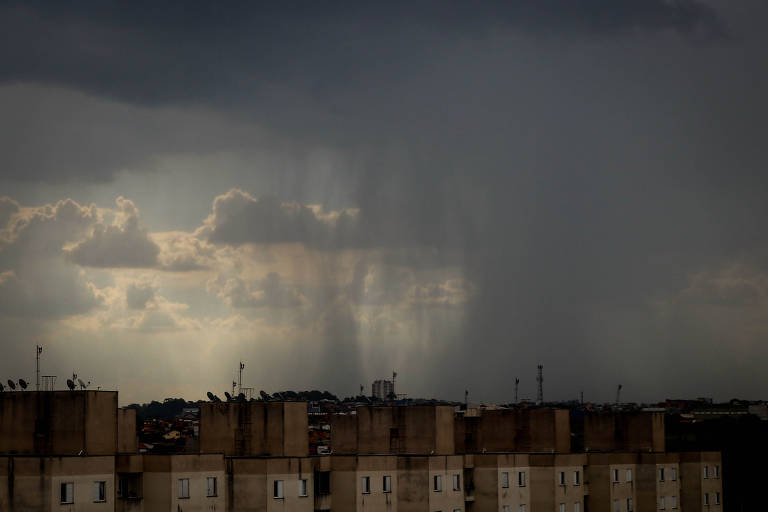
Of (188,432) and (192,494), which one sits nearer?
(192,494)

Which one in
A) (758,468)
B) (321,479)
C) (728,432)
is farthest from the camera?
(728,432)

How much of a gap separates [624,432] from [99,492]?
192 feet

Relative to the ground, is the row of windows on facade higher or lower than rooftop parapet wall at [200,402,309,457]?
lower

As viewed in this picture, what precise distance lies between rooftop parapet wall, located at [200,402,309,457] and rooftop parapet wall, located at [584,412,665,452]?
37.8 metres

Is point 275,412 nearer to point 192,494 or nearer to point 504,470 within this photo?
point 192,494

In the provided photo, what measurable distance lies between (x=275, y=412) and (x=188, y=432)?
85.9 ft

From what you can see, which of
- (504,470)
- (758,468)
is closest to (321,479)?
(504,470)

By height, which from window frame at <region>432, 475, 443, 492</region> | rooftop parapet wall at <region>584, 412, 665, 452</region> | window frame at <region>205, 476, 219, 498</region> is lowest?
window frame at <region>432, 475, 443, 492</region>

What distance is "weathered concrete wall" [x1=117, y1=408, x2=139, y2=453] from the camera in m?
80.4

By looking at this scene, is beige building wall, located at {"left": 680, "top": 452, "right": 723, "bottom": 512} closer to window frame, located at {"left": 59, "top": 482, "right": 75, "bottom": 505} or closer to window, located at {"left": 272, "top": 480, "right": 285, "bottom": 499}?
→ window, located at {"left": 272, "top": 480, "right": 285, "bottom": 499}

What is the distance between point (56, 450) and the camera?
65875mm

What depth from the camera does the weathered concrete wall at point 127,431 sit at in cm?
8044

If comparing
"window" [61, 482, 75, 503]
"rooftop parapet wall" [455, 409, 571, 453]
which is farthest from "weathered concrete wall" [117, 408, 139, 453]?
"rooftop parapet wall" [455, 409, 571, 453]

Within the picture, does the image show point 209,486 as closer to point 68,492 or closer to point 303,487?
point 303,487
